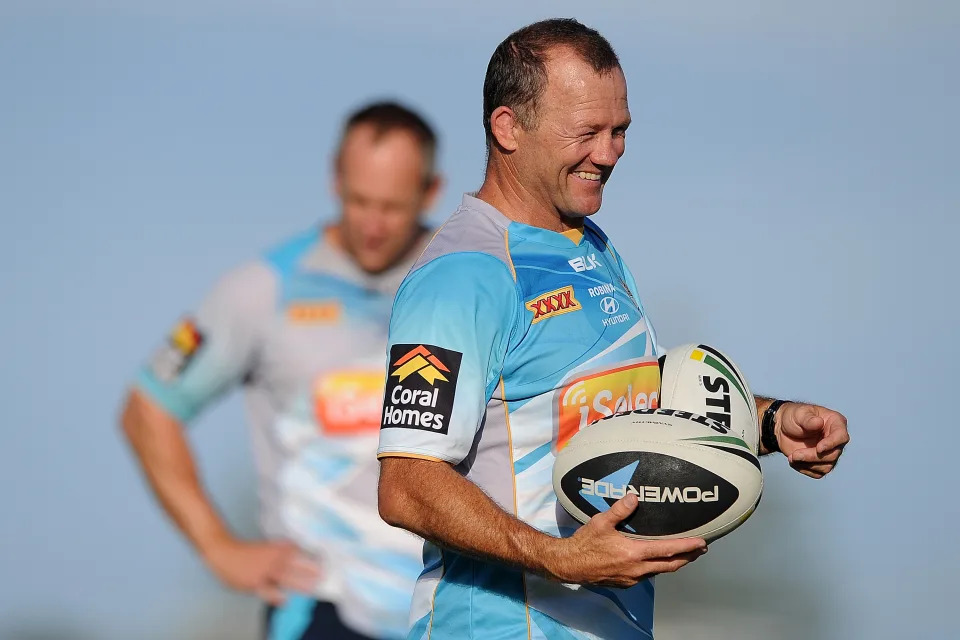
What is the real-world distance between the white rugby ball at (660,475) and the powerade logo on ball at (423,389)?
0.35 meters

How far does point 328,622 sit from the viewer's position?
6.09 metres

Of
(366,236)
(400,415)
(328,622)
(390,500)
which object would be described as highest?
(366,236)

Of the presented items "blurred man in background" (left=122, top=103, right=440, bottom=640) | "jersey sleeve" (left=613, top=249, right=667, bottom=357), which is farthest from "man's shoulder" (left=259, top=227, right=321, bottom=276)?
"jersey sleeve" (left=613, top=249, right=667, bottom=357)

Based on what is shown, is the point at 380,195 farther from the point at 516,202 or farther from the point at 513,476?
the point at 513,476

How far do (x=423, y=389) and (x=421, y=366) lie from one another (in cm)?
6

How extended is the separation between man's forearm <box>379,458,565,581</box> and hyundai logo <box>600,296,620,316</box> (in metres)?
0.68

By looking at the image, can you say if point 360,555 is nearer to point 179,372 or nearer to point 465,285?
point 179,372

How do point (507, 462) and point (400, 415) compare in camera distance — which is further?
point (507, 462)

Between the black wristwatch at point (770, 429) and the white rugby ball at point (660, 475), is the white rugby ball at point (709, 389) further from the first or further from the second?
the white rugby ball at point (660, 475)

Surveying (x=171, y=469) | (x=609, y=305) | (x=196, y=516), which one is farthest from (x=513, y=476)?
(x=171, y=469)

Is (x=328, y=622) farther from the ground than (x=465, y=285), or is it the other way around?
(x=465, y=285)

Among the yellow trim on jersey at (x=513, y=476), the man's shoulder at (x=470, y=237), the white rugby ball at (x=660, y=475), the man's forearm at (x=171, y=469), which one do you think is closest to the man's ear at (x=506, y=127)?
the man's shoulder at (x=470, y=237)

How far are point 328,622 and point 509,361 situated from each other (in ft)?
10.3

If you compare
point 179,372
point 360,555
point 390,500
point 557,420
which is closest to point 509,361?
point 557,420
